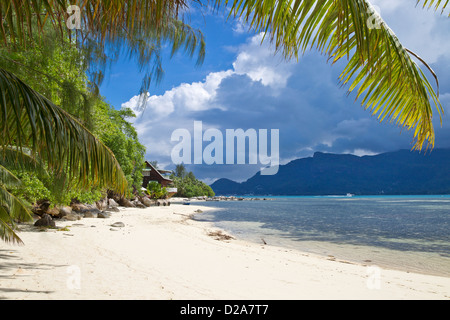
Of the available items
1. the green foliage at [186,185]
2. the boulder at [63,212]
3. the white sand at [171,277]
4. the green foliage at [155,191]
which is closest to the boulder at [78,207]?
the boulder at [63,212]

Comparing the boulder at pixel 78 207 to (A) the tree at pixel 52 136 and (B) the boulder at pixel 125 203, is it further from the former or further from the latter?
(A) the tree at pixel 52 136

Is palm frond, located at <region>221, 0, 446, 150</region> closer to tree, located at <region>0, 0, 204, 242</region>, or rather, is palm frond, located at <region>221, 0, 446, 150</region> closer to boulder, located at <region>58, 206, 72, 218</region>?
tree, located at <region>0, 0, 204, 242</region>

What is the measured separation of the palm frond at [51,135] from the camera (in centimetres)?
281

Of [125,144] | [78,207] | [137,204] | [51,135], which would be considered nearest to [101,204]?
[78,207]

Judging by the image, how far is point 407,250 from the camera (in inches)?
586

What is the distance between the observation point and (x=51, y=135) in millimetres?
2980

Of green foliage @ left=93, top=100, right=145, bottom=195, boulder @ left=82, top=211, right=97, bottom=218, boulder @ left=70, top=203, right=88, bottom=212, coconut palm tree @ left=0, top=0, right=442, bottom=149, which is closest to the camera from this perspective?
coconut palm tree @ left=0, top=0, right=442, bottom=149

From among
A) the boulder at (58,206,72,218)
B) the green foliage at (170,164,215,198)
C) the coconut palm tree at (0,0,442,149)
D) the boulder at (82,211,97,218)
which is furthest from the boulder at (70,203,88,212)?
the green foliage at (170,164,215,198)

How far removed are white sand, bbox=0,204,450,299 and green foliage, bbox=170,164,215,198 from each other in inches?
3450

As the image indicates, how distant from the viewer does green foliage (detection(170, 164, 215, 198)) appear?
99438 mm

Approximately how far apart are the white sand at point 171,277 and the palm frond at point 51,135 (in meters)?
2.37

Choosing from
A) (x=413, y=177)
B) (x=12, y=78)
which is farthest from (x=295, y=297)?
(x=413, y=177)

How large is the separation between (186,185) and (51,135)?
341ft

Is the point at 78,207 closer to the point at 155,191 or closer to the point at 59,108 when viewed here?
the point at 59,108
